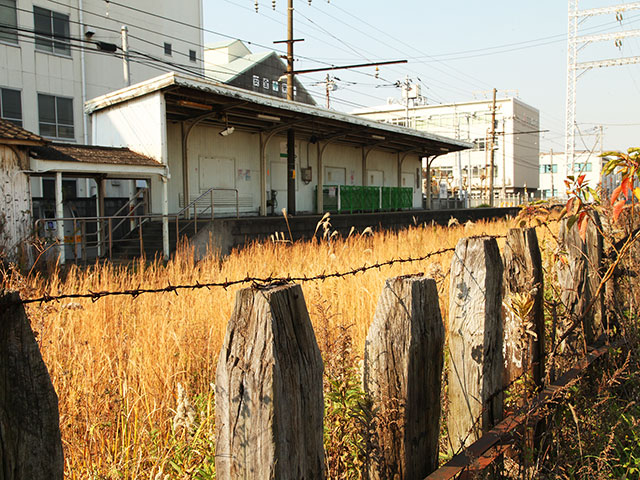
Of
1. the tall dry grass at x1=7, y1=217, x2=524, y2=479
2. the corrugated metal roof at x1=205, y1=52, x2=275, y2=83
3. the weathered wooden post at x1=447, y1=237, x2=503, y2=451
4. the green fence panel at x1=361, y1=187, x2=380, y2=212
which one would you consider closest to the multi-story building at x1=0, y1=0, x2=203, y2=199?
the green fence panel at x1=361, y1=187, x2=380, y2=212

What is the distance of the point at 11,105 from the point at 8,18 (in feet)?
11.9

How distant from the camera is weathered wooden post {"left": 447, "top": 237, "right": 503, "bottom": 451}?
2332mm

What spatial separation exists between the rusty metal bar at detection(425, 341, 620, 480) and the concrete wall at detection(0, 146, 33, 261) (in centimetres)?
1121

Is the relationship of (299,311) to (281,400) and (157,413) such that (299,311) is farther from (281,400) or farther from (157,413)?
(157,413)

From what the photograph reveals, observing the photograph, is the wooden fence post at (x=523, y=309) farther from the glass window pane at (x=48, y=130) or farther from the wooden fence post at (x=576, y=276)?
the glass window pane at (x=48, y=130)

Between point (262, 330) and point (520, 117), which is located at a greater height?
point (520, 117)

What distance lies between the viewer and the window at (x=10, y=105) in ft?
71.5

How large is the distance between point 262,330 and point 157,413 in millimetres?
2237

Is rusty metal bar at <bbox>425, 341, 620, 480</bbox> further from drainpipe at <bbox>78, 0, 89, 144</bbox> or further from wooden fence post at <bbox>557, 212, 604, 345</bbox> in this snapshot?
drainpipe at <bbox>78, 0, 89, 144</bbox>

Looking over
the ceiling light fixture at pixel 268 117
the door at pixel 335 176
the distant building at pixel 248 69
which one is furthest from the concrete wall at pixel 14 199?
the distant building at pixel 248 69

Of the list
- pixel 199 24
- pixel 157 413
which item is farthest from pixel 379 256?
pixel 199 24

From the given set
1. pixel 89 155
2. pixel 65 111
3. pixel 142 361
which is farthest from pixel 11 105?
pixel 142 361

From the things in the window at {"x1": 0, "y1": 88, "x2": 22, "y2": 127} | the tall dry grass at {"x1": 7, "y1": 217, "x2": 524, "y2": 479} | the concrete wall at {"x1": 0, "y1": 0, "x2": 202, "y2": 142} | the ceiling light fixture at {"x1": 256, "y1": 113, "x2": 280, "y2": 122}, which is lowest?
the tall dry grass at {"x1": 7, "y1": 217, "x2": 524, "y2": 479}

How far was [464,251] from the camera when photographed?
2.41 m
